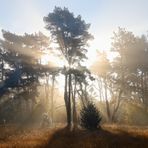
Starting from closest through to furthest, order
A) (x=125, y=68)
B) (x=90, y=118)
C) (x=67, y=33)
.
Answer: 1. (x=90, y=118)
2. (x=67, y=33)
3. (x=125, y=68)

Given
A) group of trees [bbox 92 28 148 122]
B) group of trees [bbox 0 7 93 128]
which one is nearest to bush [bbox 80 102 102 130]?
group of trees [bbox 0 7 93 128]

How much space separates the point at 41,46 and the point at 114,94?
18836mm

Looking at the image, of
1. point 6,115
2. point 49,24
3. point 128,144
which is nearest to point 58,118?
point 6,115

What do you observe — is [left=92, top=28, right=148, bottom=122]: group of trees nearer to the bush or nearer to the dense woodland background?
the dense woodland background

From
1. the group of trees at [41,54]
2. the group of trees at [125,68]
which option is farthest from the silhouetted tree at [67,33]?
the group of trees at [125,68]

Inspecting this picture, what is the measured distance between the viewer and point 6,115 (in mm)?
54406

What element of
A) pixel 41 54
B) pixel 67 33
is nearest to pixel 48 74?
pixel 41 54

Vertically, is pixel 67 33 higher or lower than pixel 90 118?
higher

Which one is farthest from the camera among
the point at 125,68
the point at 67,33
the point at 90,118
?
the point at 125,68

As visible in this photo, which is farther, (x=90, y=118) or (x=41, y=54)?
(x=41, y=54)

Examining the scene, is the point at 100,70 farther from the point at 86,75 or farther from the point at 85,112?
the point at 85,112

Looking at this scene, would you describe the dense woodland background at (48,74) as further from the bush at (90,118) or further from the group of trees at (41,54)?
the bush at (90,118)

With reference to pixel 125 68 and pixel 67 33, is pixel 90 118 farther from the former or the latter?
pixel 125 68

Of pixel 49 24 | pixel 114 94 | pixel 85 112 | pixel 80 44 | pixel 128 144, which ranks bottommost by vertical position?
pixel 128 144
